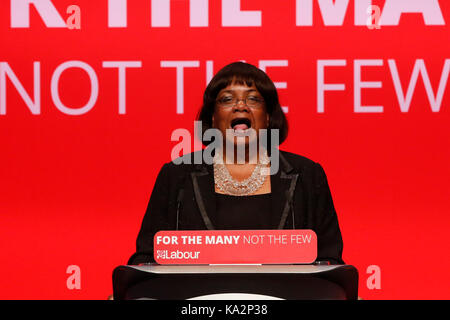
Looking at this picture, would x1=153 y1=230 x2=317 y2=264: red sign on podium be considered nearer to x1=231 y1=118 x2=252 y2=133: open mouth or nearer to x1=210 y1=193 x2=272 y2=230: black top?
x1=210 y1=193 x2=272 y2=230: black top

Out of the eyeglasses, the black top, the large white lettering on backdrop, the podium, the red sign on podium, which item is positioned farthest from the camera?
the large white lettering on backdrop

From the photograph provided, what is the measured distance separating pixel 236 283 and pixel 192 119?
1428 mm

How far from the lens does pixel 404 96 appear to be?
2.33 meters

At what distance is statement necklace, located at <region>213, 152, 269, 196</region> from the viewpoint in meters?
1.91

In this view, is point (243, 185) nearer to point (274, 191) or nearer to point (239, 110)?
point (274, 191)

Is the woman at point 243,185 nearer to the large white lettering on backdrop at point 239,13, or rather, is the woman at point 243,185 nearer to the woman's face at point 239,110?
the woman's face at point 239,110

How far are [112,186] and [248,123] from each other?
27.9 inches

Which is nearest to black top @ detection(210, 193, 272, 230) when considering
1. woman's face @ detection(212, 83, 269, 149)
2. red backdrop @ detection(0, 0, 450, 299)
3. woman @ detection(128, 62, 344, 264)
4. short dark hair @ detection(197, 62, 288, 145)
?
woman @ detection(128, 62, 344, 264)

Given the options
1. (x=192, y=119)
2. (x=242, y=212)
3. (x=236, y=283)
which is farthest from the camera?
(x=192, y=119)

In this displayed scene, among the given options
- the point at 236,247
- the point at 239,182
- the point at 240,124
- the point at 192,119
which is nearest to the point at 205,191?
the point at 239,182

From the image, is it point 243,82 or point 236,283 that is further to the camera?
point 243,82

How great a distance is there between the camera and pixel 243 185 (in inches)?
75.4

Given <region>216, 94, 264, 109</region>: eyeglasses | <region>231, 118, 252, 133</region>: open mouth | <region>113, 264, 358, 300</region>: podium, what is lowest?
<region>113, 264, 358, 300</region>: podium
